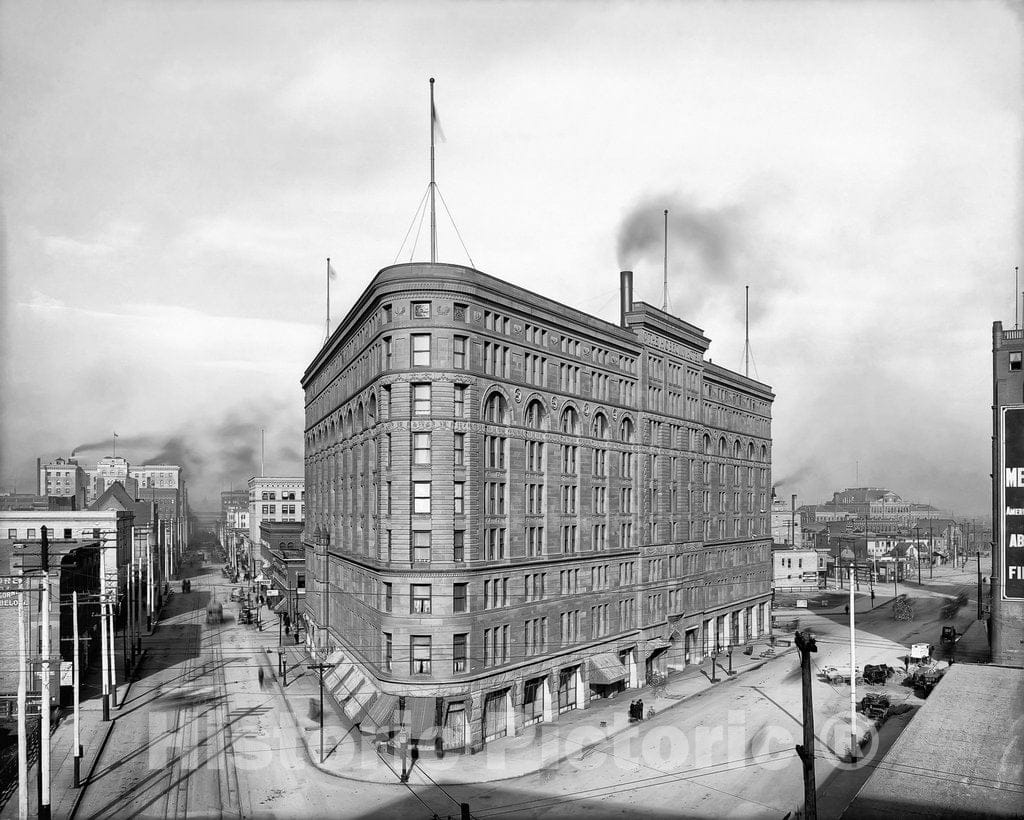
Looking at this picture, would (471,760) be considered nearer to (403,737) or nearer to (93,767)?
(403,737)

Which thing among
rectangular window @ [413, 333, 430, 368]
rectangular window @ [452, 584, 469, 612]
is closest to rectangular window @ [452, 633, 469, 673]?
rectangular window @ [452, 584, 469, 612]

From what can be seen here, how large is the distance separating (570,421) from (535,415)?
4.12 metres

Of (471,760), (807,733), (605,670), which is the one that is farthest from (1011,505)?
(807,733)

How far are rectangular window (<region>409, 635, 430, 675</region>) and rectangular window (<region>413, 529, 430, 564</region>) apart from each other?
4.54 metres

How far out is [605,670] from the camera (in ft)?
193

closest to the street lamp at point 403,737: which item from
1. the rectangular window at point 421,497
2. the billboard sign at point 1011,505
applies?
the rectangular window at point 421,497

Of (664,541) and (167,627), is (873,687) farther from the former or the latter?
(167,627)

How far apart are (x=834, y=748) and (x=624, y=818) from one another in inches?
674

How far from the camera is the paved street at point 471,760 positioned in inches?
1515

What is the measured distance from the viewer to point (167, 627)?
96312 millimetres

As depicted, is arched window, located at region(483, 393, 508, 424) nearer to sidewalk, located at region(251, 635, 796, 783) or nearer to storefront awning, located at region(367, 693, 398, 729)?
storefront awning, located at region(367, 693, 398, 729)

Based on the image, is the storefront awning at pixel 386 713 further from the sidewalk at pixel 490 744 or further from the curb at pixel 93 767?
the curb at pixel 93 767

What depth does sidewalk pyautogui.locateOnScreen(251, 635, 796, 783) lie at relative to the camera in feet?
142

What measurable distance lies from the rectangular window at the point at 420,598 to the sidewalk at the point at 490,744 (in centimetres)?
783
